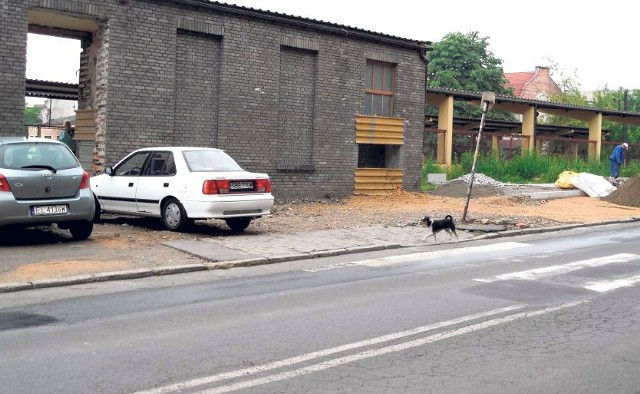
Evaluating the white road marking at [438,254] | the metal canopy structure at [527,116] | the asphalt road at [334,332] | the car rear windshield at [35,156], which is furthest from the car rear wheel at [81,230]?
the metal canopy structure at [527,116]

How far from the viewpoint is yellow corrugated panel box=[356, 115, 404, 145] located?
22344mm

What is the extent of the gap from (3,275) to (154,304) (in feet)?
8.15

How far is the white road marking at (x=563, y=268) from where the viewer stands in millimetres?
10383

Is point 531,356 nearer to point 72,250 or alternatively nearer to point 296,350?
point 296,350

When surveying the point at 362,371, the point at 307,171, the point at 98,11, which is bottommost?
the point at 362,371

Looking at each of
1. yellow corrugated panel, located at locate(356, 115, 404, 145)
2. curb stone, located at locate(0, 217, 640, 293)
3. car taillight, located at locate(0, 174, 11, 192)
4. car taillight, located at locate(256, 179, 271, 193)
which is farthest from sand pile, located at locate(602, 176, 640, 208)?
car taillight, located at locate(0, 174, 11, 192)

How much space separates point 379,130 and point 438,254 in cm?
1037

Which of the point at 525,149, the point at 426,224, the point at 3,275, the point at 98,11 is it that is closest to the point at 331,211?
the point at 426,224

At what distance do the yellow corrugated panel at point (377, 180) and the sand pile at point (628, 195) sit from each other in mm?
6931

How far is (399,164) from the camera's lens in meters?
23.7

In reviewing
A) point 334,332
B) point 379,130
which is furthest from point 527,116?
point 334,332

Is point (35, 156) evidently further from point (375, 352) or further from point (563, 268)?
point (563, 268)

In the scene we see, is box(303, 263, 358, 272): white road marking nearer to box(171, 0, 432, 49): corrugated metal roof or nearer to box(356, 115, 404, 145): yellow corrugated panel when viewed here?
box(171, 0, 432, 49): corrugated metal roof

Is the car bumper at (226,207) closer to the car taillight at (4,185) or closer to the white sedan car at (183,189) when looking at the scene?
the white sedan car at (183,189)
